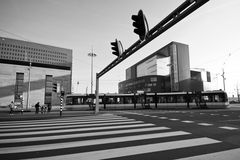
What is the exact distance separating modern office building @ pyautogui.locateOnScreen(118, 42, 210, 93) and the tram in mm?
38181

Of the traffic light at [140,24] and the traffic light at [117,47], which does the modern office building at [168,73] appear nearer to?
→ the traffic light at [117,47]

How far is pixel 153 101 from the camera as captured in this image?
91.0 ft

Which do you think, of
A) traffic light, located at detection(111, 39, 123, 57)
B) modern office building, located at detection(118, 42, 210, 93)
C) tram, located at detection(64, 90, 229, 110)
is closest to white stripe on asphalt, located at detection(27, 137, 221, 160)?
traffic light, located at detection(111, 39, 123, 57)

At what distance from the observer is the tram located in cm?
2502

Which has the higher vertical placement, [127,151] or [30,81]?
[30,81]

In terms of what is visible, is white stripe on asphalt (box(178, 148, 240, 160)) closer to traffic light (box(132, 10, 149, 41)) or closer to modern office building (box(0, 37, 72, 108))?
traffic light (box(132, 10, 149, 41))

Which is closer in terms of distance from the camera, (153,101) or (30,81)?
(153,101)

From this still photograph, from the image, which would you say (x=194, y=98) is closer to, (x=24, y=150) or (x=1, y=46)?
(x=24, y=150)

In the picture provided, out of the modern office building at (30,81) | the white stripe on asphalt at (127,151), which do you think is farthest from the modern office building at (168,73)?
the white stripe on asphalt at (127,151)

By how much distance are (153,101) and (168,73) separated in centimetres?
5262

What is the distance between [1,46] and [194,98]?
384ft

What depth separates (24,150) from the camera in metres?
3.87

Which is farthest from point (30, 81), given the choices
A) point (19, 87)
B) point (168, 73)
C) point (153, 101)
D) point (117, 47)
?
point (168, 73)

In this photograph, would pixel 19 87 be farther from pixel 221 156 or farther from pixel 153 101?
pixel 221 156
